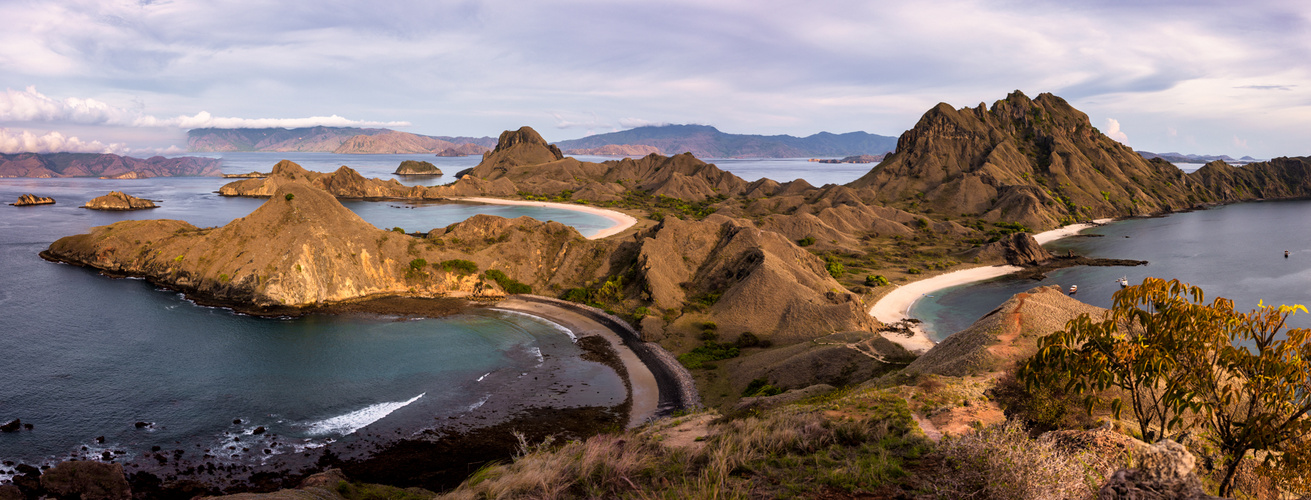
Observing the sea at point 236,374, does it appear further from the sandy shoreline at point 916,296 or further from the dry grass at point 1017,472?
the dry grass at point 1017,472

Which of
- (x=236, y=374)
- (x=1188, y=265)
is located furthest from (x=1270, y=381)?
(x=1188, y=265)

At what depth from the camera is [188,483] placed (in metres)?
33.7

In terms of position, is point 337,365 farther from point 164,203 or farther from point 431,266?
point 164,203

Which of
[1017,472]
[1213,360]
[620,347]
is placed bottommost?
[620,347]

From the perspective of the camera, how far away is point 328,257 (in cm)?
7262

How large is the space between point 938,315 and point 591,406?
49.4 m

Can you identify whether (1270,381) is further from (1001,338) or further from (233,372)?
(233,372)

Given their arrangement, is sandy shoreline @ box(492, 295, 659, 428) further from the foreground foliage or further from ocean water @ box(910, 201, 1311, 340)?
ocean water @ box(910, 201, 1311, 340)

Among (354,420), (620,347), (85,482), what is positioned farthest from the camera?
(620,347)

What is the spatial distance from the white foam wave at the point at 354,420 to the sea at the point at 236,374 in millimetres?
150

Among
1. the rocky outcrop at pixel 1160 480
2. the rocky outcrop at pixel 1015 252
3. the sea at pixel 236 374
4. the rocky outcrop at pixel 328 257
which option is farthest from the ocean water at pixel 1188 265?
the rocky outcrop at pixel 1160 480

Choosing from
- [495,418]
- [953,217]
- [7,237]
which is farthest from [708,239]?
[7,237]

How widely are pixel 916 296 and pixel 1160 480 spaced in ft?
247

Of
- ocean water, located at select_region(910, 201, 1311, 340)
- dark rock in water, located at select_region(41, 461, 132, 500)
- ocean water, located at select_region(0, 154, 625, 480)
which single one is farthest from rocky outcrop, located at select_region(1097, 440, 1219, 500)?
ocean water, located at select_region(910, 201, 1311, 340)
